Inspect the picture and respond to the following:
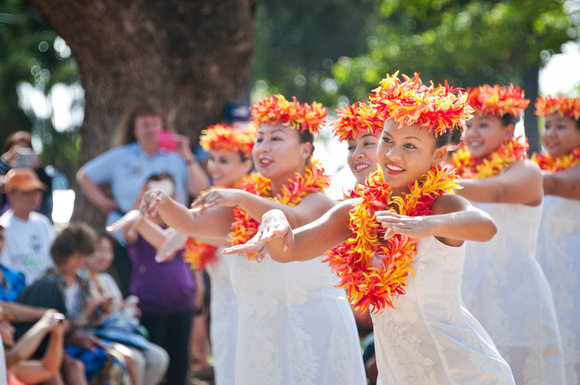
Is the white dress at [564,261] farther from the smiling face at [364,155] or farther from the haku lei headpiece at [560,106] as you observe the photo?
the smiling face at [364,155]

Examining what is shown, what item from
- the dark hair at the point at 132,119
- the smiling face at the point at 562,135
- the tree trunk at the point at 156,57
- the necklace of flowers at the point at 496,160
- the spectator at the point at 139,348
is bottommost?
the spectator at the point at 139,348

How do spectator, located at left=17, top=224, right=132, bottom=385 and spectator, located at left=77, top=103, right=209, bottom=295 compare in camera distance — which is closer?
spectator, located at left=17, top=224, right=132, bottom=385

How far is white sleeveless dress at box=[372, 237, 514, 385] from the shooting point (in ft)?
8.91

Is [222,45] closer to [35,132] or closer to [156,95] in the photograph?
[156,95]

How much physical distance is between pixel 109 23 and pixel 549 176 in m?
4.63

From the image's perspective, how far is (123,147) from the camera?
6.38 metres

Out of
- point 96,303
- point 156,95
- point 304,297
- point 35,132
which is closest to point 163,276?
point 96,303

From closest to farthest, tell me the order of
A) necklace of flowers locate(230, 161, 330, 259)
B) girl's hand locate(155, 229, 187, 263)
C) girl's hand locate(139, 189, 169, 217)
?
girl's hand locate(139, 189, 169, 217) → necklace of flowers locate(230, 161, 330, 259) → girl's hand locate(155, 229, 187, 263)

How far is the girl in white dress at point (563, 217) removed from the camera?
480 cm

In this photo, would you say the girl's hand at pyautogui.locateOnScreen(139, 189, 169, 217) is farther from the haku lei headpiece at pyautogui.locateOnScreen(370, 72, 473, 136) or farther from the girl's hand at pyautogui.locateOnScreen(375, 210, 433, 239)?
the girl's hand at pyautogui.locateOnScreen(375, 210, 433, 239)

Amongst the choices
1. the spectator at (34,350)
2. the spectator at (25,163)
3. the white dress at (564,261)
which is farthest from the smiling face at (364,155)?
the spectator at (25,163)

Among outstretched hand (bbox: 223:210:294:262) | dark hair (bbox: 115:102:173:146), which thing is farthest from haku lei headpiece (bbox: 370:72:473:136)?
dark hair (bbox: 115:102:173:146)

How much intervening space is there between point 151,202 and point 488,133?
2.07 metres

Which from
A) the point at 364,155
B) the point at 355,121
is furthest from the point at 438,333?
the point at 364,155
